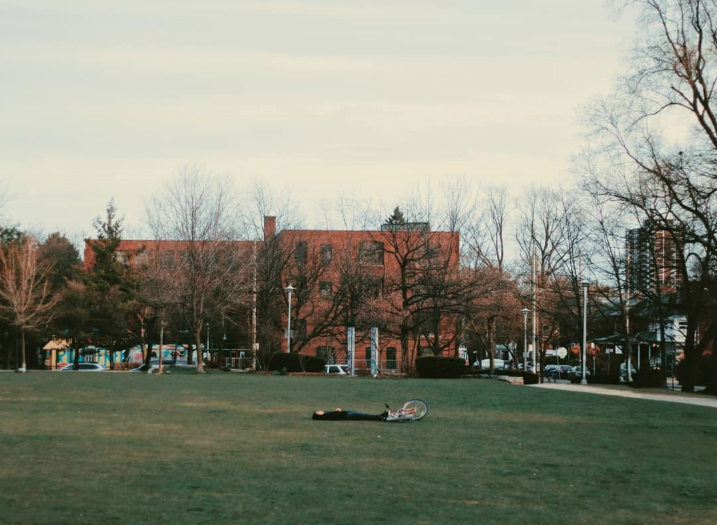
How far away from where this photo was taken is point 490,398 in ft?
85.6

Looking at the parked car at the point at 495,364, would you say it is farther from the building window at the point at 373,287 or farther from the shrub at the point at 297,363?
the shrub at the point at 297,363

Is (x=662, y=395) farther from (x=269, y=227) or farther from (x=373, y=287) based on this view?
(x=269, y=227)

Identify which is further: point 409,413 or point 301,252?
point 301,252

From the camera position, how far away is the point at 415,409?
680 inches

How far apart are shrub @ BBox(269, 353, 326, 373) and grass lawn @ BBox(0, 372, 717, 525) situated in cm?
3277

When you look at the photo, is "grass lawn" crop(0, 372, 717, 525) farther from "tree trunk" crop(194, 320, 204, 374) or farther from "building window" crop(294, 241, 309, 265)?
"building window" crop(294, 241, 309, 265)

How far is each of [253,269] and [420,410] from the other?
1716 inches

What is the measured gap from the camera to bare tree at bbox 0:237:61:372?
54.1 metres

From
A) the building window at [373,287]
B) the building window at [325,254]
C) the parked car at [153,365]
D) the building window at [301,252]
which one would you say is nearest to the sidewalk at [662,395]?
the building window at [373,287]

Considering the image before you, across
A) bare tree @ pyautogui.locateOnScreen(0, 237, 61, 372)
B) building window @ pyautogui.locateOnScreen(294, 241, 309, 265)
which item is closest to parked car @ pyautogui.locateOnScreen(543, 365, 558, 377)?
building window @ pyautogui.locateOnScreen(294, 241, 309, 265)

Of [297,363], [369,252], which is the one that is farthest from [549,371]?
[297,363]

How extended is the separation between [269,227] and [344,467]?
58359 millimetres

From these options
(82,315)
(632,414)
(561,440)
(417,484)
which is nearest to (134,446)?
(417,484)

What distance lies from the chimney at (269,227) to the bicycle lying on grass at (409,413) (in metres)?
49.0
